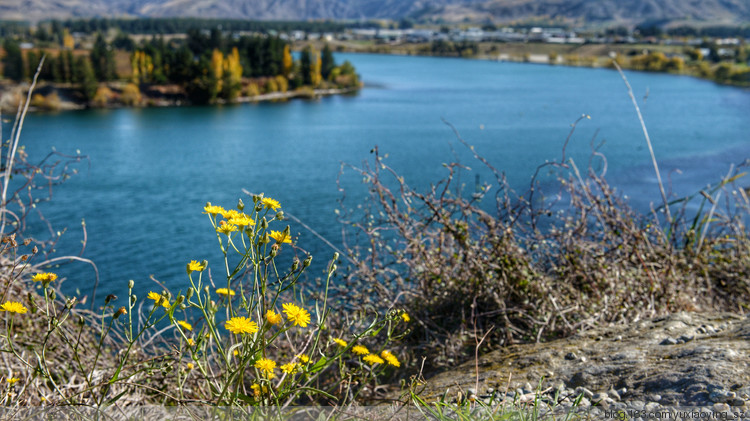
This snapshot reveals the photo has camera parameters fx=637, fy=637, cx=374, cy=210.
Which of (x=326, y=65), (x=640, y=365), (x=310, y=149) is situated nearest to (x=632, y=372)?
(x=640, y=365)

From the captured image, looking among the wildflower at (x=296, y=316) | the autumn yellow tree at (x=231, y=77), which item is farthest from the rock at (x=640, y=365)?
the autumn yellow tree at (x=231, y=77)

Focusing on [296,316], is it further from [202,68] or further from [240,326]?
[202,68]

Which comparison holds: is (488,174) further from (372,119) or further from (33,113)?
(33,113)

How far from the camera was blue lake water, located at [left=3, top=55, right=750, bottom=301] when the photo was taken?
44.9ft

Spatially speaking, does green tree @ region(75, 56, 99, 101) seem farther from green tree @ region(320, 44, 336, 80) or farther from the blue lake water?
green tree @ region(320, 44, 336, 80)

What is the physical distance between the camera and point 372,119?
35750mm

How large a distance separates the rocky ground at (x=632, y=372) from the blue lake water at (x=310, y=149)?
2.45 metres

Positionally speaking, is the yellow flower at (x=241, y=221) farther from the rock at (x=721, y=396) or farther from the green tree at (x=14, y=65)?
the green tree at (x=14, y=65)

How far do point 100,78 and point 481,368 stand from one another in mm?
58924

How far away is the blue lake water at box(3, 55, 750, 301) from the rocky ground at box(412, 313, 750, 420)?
245cm

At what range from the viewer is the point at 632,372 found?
2988mm

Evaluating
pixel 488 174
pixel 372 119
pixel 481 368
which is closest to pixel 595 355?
pixel 481 368

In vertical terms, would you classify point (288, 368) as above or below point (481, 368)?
above

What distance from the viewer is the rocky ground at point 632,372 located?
2500 mm
